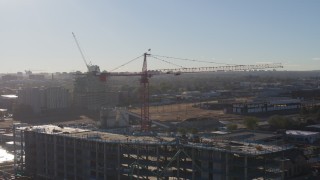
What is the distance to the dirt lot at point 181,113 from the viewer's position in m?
30.5

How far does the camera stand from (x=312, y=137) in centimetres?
2083

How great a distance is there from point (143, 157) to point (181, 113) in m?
21.4

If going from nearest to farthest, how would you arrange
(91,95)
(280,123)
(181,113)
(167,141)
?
(167,141)
(280,123)
(181,113)
(91,95)

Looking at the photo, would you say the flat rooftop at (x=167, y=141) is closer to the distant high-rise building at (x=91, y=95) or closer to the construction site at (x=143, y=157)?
the construction site at (x=143, y=157)

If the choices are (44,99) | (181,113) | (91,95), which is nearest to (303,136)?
(181,113)

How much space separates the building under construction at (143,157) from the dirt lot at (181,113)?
48.2 ft

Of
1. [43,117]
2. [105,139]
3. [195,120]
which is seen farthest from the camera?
[43,117]

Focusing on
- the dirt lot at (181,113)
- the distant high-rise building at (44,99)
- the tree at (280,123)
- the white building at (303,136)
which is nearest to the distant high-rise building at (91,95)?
the distant high-rise building at (44,99)

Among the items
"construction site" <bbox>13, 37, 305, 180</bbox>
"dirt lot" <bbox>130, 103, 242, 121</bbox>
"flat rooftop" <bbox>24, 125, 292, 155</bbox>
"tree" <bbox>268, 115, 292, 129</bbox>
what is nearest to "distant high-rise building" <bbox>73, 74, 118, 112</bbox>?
"dirt lot" <bbox>130, 103, 242, 121</bbox>

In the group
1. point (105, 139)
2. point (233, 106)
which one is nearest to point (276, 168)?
point (105, 139)

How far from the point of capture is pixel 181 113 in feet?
112

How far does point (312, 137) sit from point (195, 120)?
23.4 ft

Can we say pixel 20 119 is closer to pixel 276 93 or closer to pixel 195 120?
pixel 195 120

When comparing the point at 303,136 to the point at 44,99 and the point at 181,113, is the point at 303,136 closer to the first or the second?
the point at 181,113
